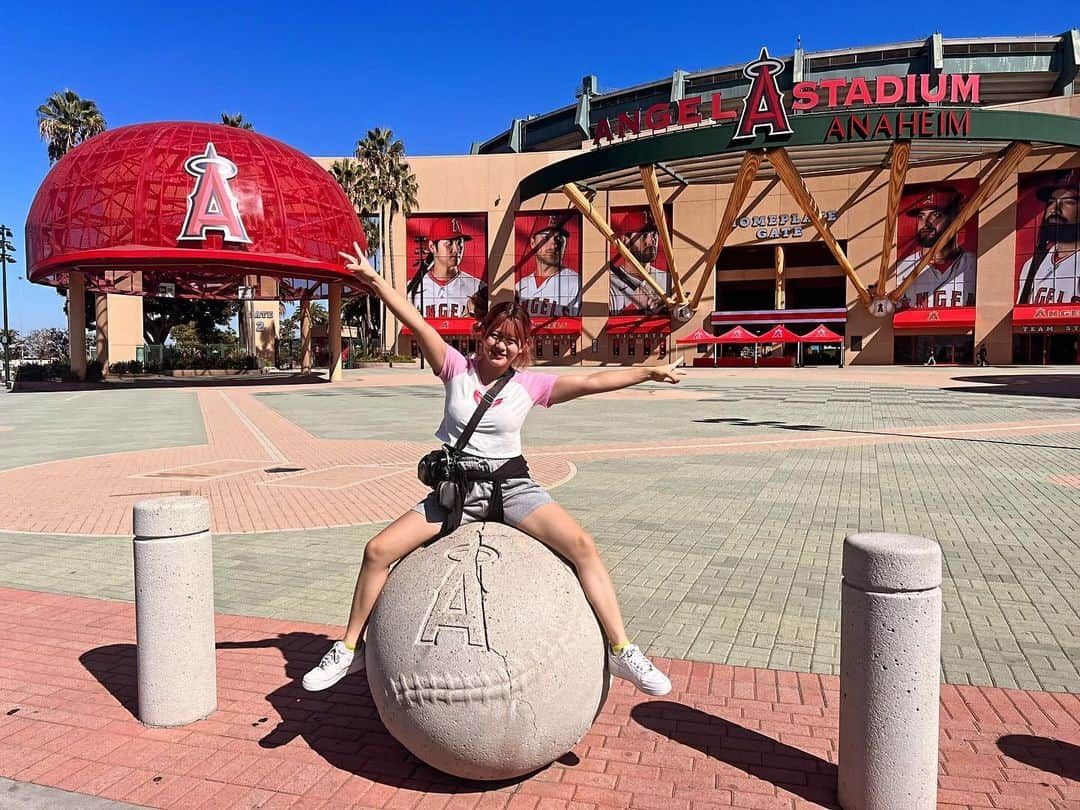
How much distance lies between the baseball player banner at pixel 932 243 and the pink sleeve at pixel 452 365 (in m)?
57.5

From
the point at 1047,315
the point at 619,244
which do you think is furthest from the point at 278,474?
→ the point at 1047,315

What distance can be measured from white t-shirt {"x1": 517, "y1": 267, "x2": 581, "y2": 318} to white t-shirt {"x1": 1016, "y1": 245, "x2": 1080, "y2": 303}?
32318 millimetres

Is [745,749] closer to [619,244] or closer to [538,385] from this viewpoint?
[538,385]

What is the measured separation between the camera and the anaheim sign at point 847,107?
3859 centimetres

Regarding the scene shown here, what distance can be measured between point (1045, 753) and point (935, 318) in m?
57.2

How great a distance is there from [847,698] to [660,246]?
192ft

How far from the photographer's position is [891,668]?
8.87 feet

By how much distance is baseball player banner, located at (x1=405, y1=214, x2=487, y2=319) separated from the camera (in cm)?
6488

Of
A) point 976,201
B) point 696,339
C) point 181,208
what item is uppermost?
point 976,201

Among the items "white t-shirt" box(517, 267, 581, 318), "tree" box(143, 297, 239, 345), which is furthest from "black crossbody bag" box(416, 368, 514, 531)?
"tree" box(143, 297, 239, 345)

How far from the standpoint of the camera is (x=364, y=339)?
71875 millimetres

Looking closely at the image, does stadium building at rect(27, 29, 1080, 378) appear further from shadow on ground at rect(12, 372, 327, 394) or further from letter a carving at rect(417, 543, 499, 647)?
letter a carving at rect(417, 543, 499, 647)

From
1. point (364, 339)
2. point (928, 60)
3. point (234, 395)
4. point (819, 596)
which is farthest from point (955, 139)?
point (364, 339)

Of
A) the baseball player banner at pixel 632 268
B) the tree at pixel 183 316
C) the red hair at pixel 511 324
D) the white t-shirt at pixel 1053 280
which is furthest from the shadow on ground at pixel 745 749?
the tree at pixel 183 316
